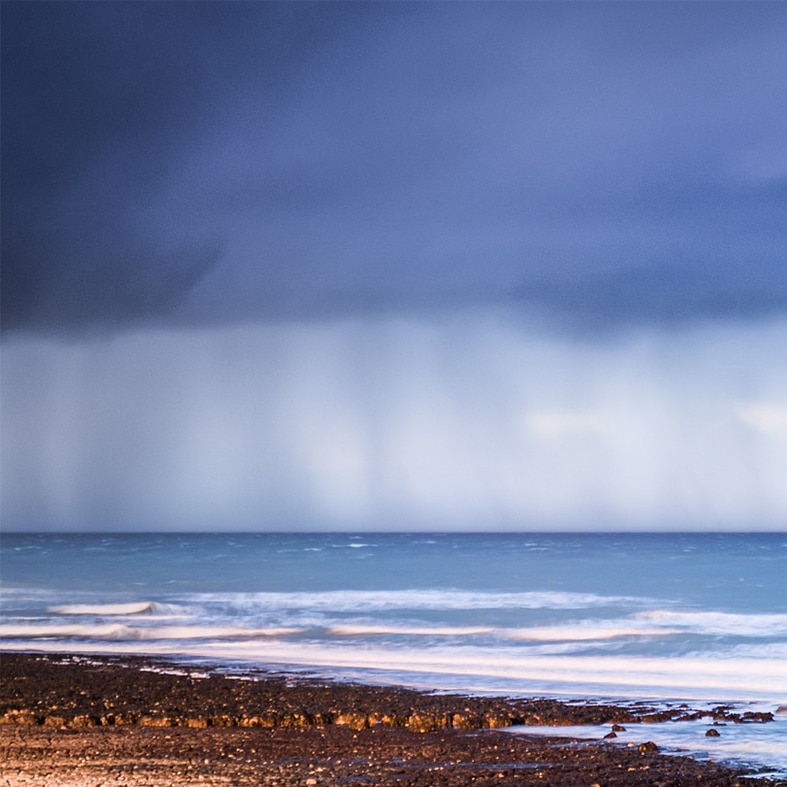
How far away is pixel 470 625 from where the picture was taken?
2962cm

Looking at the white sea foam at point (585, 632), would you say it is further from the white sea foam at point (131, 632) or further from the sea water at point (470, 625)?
the white sea foam at point (131, 632)

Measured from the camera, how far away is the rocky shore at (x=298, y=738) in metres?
9.77

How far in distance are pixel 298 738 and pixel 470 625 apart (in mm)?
18090

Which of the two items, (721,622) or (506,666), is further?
(721,622)

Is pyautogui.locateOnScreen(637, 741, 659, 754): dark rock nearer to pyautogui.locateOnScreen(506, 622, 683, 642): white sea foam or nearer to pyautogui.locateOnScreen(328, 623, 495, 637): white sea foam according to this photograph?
pyautogui.locateOnScreen(506, 622, 683, 642): white sea foam

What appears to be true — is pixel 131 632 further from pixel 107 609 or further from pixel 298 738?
pixel 298 738

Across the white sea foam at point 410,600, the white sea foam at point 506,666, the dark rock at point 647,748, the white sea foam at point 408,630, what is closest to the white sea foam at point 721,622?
the white sea foam at point 410,600

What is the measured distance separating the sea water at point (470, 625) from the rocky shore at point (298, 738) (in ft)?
4.34

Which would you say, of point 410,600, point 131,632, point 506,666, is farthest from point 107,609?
point 506,666

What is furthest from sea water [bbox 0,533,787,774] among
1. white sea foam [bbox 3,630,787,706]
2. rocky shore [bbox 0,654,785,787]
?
rocky shore [bbox 0,654,785,787]

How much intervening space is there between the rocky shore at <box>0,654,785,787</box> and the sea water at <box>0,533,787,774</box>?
1324 millimetres

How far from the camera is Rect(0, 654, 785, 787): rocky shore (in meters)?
9.77

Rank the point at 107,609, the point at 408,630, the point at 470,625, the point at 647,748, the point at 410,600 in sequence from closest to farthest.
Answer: the point at 647,748, the point at 408,630, the point at 470,625, the point at 107,609, the point at 410,600

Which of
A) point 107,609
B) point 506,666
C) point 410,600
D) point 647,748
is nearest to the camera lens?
point 647,748
